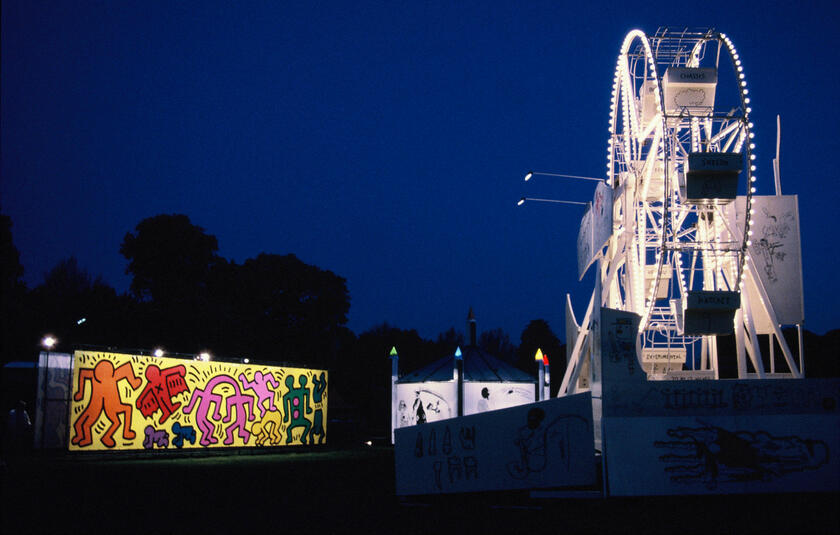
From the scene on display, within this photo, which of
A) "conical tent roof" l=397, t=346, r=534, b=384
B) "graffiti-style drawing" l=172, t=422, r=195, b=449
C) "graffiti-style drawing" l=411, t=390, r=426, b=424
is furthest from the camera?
"conical tent roof" l=397, t=346, r=534, b=384

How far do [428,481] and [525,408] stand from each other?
80.6 inches

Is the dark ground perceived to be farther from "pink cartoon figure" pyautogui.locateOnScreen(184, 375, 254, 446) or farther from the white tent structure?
the white tent structure

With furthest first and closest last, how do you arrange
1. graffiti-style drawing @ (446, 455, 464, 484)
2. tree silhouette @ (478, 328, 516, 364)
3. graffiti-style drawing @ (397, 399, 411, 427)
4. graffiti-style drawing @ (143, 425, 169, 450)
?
tree silhouette @ (478, 328, 516, 364) → graffiti-style drawing @ (397, 399, 411, 427) → graffiti-style drawing @ (143, 425, 169, 450) → graffiti-style drawing @ (446, 455, 464, 484)

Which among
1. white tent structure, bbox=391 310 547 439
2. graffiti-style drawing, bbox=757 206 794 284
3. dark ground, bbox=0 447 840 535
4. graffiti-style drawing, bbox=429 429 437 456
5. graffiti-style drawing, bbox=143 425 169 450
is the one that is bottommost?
dark ground, bbox=0 447 840 535

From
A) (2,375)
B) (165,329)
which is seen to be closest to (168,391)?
(2,375)

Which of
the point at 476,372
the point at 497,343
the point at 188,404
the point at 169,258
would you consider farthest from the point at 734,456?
the point at 497,343

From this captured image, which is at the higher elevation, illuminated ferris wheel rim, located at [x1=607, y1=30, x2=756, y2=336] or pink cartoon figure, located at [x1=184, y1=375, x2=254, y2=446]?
illuminated ferris wheel rim, located at [x1=607, y1=30, x2=756, y2=336]

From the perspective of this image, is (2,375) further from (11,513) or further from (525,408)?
(525,408)

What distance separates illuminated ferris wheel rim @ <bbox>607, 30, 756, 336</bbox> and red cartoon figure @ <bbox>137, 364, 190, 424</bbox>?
13.5 metres

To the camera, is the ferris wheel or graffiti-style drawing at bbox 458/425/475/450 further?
the ferris wheel

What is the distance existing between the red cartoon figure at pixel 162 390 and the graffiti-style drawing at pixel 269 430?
135 inches

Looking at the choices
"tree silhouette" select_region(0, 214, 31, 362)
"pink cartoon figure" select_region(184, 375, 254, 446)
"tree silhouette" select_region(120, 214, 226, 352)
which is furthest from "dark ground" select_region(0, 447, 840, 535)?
"tree silhouette" select_region(120, 214, 226, 352)

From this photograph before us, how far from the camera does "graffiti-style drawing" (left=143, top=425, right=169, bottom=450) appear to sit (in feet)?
68.4

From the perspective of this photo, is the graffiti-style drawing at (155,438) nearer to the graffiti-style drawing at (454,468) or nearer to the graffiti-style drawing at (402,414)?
the graffiti-style drawing at (454,468)
